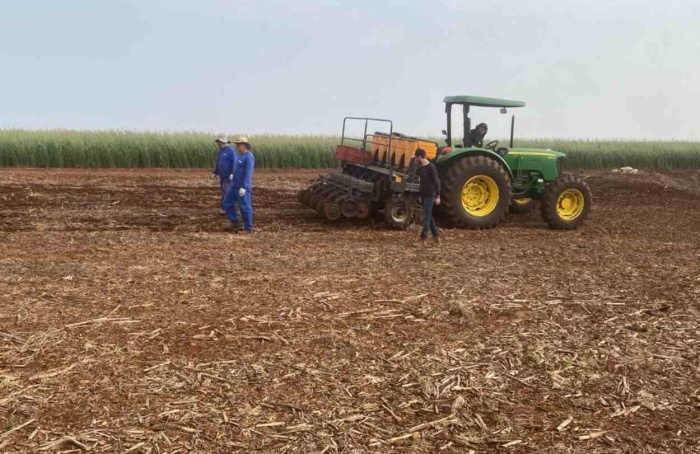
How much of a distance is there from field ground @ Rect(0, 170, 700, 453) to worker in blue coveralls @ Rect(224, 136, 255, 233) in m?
0.61

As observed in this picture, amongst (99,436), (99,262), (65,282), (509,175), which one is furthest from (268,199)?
(99,436)

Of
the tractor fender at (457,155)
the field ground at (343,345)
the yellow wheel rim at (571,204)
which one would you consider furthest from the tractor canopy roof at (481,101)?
the field ground at (343,345)

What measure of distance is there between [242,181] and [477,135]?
3.83m

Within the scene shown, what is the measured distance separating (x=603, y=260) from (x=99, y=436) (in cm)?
664

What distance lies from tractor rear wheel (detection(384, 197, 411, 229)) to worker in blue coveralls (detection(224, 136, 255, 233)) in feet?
6.79

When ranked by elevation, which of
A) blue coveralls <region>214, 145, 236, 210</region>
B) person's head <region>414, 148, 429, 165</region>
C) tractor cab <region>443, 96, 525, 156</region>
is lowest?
blue coveralls <region>214, 145, 236, 210</region>

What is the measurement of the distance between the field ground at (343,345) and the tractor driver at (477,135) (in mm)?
2196

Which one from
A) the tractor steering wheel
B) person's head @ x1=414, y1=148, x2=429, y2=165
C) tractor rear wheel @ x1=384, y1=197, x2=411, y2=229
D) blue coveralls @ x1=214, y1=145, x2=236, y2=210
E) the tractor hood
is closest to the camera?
person's head @ x1=414, y1=148, x2=429, y2=165

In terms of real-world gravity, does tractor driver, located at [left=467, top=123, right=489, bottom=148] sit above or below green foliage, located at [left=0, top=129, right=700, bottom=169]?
above

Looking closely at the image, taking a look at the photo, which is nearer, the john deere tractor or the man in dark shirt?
the man in dark shirt

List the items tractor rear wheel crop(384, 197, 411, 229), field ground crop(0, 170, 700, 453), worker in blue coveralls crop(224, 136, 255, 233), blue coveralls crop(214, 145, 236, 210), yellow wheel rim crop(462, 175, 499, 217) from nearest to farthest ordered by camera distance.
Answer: field ground crop(0, 170, 700, 453) < worker in blue coveralls crop(224, 136, 255, 233) < tractor rear wheel crop(384, 197, 411, 229) < yellow wheel rim crop(462, 175, 499, 217) < blue coveralls crop(214, 145, 236, 210)

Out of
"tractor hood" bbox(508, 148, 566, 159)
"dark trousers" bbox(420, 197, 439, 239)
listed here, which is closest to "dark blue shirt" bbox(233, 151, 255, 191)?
"dark trousers" bbox(420, 197, 439, 239)

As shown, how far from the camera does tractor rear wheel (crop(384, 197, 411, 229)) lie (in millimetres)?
10305

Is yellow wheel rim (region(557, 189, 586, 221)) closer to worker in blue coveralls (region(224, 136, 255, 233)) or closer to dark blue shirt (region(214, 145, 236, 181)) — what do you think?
worker in blue coveralls (region(224, 136, 255, 233))
